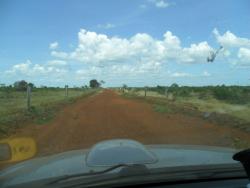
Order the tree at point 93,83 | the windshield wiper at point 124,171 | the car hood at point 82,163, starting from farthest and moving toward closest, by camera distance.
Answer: the tree at point 93,83 < the car hood at point 82,163 < the windshield wiper at point 124,171

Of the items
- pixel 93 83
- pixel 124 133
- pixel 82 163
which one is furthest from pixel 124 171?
pixel 93 83

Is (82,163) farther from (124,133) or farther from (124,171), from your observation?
(124,133)

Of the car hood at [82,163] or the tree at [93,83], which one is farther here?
the tree at [93,83]

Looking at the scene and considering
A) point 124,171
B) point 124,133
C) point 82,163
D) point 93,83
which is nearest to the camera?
point 124,171

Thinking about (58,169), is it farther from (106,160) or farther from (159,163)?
(159,163)

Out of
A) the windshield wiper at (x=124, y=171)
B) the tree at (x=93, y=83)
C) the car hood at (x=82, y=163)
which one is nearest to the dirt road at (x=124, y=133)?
the car hood at (x=82, y=163)

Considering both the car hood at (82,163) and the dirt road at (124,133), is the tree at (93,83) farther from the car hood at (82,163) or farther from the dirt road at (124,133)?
the car hood at (82,163)

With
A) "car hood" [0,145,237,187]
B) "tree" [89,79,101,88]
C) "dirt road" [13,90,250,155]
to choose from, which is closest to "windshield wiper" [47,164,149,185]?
"car hood" [0,145,237,187]

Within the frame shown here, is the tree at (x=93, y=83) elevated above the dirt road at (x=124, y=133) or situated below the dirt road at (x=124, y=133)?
above

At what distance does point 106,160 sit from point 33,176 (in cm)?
46

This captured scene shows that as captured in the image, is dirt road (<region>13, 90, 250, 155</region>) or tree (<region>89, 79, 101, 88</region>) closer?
dirt road (<region>13, 90, 250, 155</region>)

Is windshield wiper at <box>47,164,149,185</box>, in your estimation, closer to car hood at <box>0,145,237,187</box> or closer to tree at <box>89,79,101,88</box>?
car hood at <box>0,145,237,187</box>

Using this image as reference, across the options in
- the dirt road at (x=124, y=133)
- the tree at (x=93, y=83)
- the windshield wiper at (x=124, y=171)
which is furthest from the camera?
the tree at (x=93, y=83)

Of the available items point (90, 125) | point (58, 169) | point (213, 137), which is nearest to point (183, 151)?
point (58, 169)
